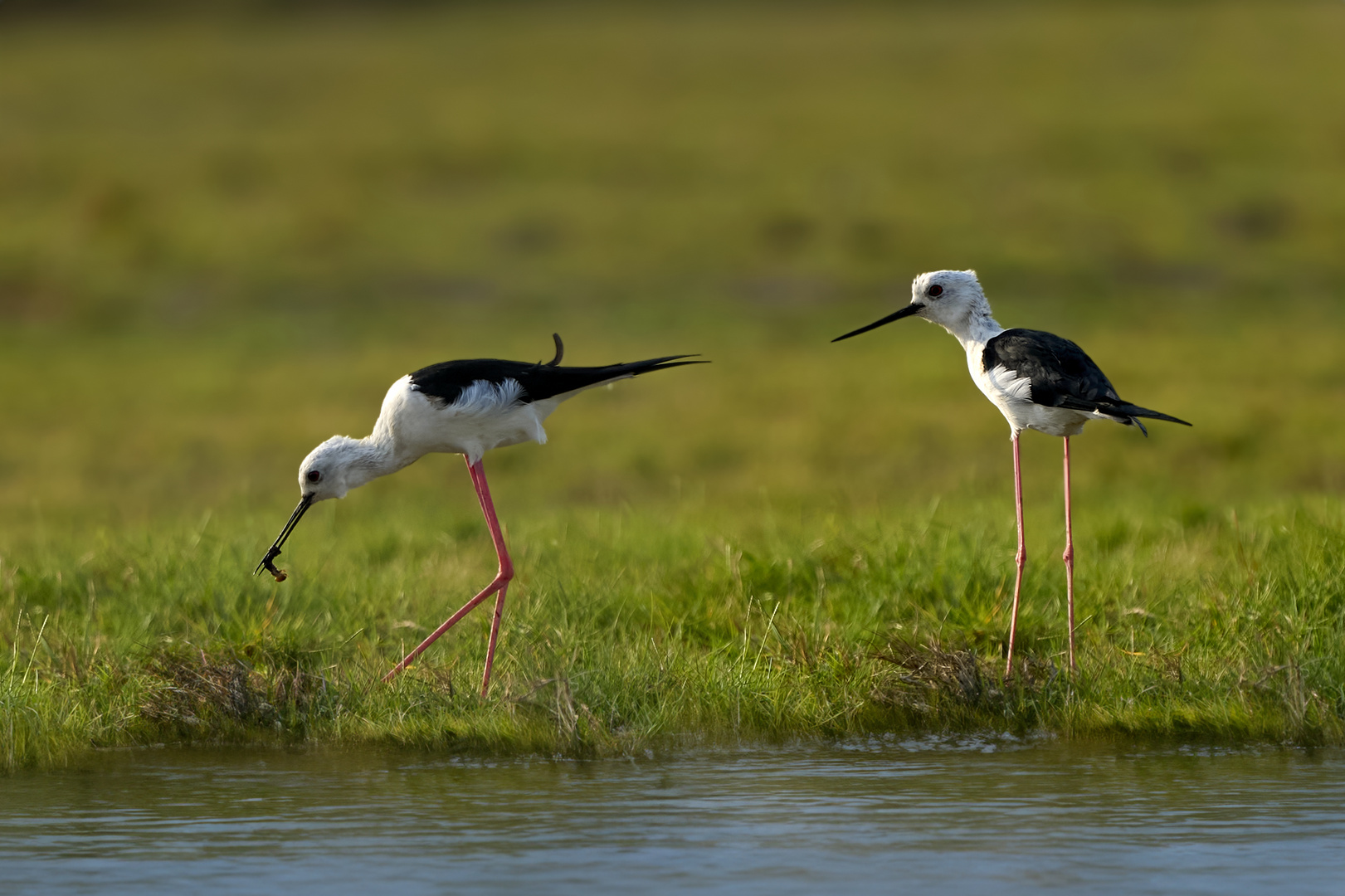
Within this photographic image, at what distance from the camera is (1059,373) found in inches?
278

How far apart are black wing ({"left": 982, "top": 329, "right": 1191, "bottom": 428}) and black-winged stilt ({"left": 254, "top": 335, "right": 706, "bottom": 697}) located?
1441 millimetres

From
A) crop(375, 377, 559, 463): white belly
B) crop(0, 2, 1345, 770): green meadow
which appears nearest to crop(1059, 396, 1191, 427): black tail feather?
crop(0, 2, 1345, 770): green meadow

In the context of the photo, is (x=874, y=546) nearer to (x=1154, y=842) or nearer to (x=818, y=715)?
(x=818, y=715)

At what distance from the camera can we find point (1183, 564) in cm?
908

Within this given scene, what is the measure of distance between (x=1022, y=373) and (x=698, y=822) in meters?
2.34

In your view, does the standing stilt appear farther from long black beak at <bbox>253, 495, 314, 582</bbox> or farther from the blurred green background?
the blurred green background

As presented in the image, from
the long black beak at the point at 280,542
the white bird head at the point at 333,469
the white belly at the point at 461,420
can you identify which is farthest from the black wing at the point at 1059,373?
the long black beak at the point at 280,542

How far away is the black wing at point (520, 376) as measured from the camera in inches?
310

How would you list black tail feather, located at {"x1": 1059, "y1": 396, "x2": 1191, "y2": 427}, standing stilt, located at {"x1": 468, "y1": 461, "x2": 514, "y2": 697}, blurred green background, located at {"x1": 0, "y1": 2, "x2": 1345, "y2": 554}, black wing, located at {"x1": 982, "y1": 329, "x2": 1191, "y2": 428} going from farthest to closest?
blurred green background, located at {"x1": 0, "y1": 2, "x2": 1345, "y2": 554}
standing stilt, located at {"x1": 468, "y1": 461, "x2": 514, "y2": 697}
black wing, located at {"x1": 982, "y1": 329, "x2": 1191, "y2": 428}
black tail feather, located at {"x1": 1059, "y1": 396, "x2": 1191, "y2": 427}

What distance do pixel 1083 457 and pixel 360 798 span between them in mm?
10021

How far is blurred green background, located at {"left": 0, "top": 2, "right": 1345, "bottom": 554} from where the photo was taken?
52.3ft

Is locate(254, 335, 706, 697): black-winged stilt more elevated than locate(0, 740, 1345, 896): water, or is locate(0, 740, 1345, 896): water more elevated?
locate(254, 335, 706, 697): black-winged stilt

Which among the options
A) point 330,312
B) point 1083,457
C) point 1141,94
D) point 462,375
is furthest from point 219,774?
point 1141,94

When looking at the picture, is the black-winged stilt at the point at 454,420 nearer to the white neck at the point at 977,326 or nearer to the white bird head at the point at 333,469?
the white bird head at the point at 333,469
